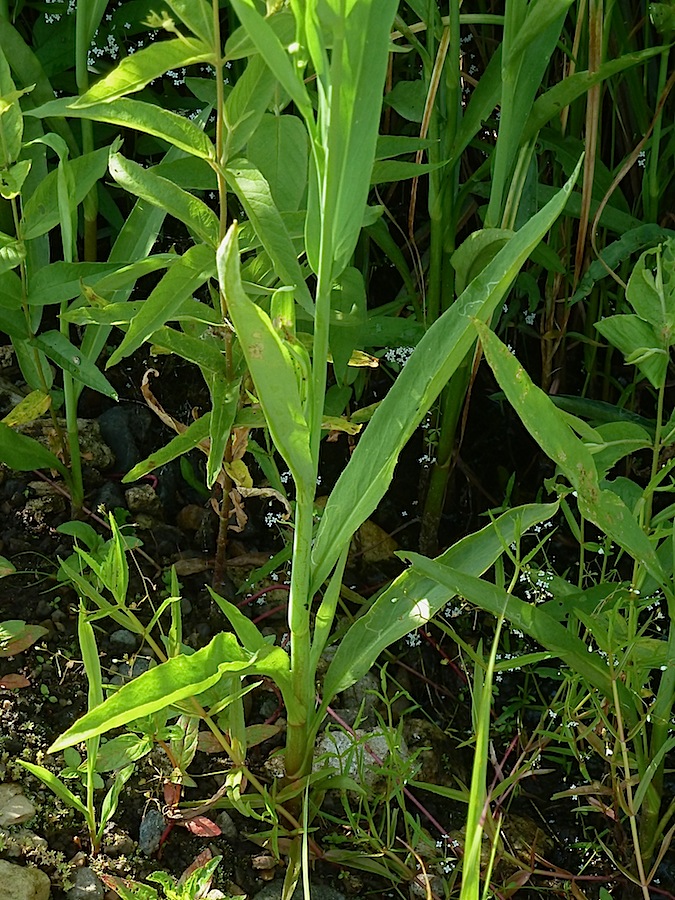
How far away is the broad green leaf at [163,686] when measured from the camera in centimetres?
71

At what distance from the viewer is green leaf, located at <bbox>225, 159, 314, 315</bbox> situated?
2.62ft

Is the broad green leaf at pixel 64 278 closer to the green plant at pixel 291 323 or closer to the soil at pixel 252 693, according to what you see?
A: the green plant at pixel 291 323

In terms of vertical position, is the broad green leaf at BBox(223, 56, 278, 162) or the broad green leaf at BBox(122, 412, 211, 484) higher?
the broad green leaf at BBox(223, 56, 278, 162)

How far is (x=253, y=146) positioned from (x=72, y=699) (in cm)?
57

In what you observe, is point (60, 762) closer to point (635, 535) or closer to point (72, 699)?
point (72, 699)

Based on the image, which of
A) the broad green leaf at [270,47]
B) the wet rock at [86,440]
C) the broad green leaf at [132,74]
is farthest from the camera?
the wet rock at [86,440]

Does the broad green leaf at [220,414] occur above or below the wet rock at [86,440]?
above

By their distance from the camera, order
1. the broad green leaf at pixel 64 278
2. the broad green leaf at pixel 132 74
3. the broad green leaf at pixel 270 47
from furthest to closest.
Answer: the broad green leaf at pixel 64 278
the broad green leaf at pixel 132 74
the broad green leaf at pixel 270 47

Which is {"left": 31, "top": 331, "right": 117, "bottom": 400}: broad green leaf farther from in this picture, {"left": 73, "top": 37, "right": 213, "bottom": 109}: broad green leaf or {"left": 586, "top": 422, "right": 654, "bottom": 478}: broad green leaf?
{"left": 586, "top": 422, "right": 654, "bottom": 478}: broad green leaf

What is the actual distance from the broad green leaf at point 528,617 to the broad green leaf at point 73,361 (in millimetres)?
403

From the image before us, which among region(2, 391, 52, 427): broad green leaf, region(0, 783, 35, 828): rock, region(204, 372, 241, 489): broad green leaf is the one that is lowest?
region(0, 783, 35, 828): rock

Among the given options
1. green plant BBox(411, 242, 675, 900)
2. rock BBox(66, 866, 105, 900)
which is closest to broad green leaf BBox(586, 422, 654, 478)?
green plant BBox(411, 242, 675, 900)

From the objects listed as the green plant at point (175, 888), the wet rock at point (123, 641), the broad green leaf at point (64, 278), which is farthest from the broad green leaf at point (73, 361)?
the green plant at point (175, 888)

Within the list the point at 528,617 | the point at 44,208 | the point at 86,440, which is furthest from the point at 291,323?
the point at 86,440
